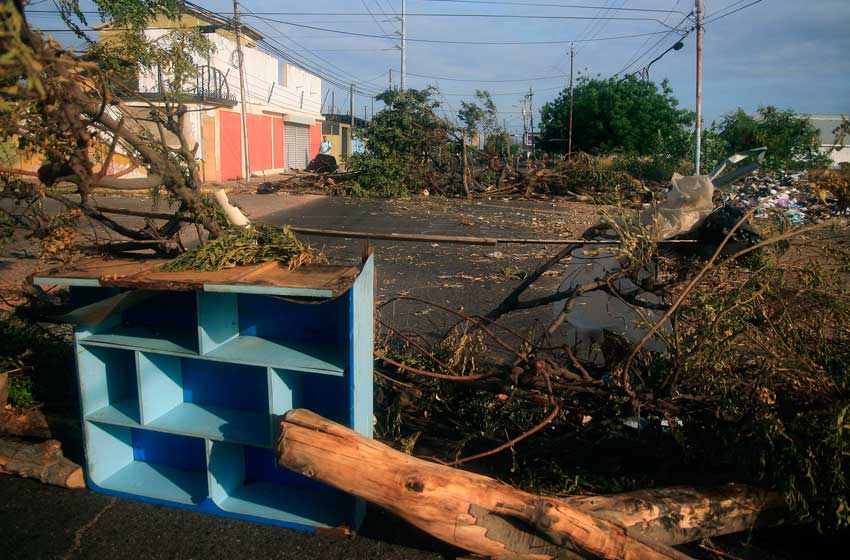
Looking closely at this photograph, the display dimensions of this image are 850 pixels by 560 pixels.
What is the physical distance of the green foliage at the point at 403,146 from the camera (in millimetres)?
21078

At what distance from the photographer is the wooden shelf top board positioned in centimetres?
305

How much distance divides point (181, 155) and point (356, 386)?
6.81ft

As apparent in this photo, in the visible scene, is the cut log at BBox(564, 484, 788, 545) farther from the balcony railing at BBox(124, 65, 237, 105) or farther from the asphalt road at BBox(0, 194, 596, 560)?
the balcony railing at BBox(124, 65, 237, 105)

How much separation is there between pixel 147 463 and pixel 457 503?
208 cm

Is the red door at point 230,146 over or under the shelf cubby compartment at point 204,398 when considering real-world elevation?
over

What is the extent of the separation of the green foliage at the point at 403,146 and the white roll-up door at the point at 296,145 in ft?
47.6

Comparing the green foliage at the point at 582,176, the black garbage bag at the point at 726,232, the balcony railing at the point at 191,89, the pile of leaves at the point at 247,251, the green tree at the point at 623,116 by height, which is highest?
the green tree at the point at 623,116

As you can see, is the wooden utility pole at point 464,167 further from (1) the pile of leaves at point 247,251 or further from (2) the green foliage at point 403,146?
(1) the pile of leaves at point 247,251

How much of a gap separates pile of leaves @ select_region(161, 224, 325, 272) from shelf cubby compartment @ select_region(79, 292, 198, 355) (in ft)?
1.15

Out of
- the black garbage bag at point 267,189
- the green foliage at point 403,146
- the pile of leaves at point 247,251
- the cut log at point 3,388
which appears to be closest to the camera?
the pile of leaves at point 247,251

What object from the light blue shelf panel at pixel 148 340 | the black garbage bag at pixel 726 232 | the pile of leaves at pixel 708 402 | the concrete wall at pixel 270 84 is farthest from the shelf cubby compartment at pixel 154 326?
the concrete wall at pixel 270 84

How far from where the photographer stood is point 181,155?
422 centimetres

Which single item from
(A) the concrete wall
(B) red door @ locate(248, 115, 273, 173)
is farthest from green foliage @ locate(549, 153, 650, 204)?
(B) red door @ locate(248, 115, 273, 173)

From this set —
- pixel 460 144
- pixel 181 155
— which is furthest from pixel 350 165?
pixel 181 155
